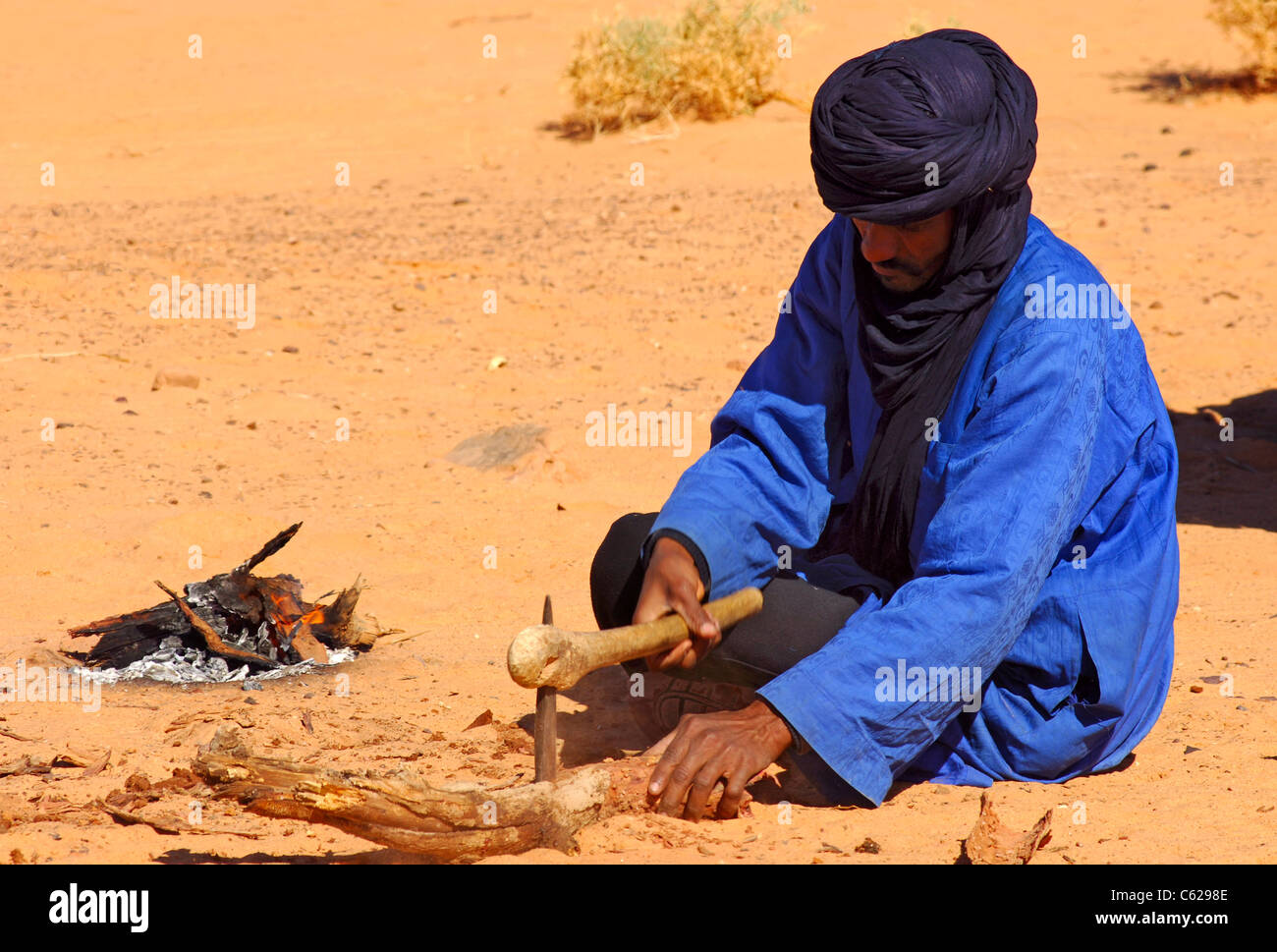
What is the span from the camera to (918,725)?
101 inches

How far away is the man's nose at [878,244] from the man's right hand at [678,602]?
69 centimetres

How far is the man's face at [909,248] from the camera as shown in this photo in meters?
2.62

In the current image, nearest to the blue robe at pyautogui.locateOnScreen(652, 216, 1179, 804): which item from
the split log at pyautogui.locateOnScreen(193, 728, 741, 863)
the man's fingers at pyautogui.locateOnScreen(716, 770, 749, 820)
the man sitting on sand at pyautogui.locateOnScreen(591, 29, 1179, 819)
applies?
the man sitting on sand at pyautogui.locateOnScreen(591, 29, 1179, 819)

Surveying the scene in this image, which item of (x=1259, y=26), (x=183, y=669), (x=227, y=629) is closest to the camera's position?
(x=183, y=669)

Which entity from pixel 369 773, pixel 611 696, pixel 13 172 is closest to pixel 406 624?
pixel 611 696

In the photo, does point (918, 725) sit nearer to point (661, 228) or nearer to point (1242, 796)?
point (1242, 796)

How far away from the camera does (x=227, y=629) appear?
3.61m

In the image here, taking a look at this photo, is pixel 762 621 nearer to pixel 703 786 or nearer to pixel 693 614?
pixel 693 614

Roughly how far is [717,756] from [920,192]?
1.09m

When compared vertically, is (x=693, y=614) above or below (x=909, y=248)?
below

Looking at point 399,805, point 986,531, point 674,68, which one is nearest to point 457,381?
point 986,531

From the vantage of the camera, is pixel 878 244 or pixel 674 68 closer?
pixel 878 244

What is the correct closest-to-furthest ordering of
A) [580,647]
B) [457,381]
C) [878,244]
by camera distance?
1. [580,647]
2. [878,244]
3. [457,381]

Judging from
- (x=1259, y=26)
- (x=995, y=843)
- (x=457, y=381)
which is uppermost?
(x=1259, y=26)
